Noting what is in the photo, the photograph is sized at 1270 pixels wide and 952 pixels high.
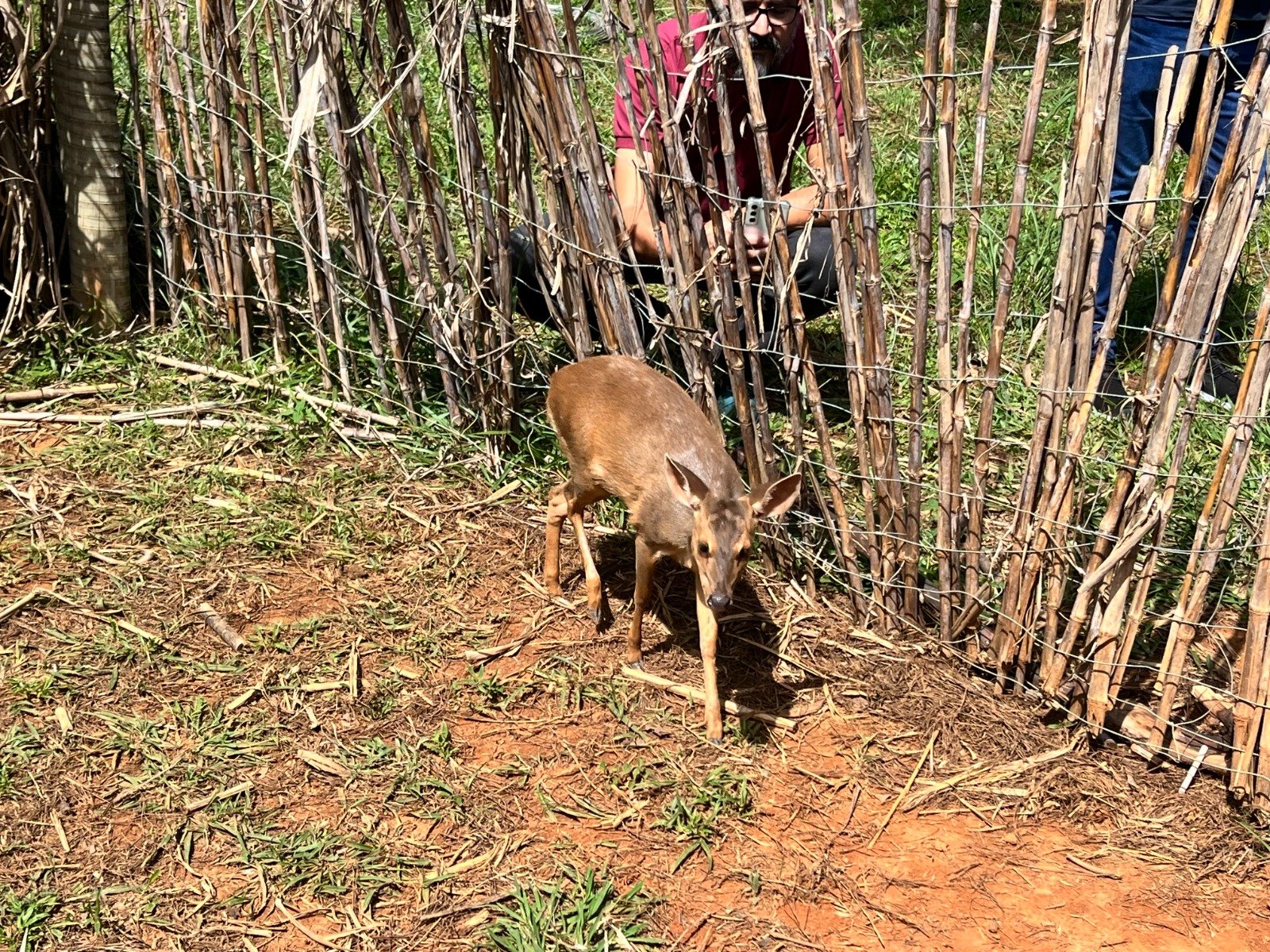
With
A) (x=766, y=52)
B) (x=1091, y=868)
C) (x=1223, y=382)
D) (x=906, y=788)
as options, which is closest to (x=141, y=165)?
(x=766, y=52)

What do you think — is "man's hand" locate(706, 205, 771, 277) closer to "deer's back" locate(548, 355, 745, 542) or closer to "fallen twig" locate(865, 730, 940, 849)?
"deer's back" locate(548, 355, 745, 542)

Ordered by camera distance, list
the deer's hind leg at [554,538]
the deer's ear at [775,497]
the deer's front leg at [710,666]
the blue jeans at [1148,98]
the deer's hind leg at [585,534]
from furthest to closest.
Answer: the blue jeans at [1148,98] → the deer's hind leg at [554,538] → the deer's hind leg at [585,534] → the deer's front leg at [710,666] → the deer's ear at [775,497]

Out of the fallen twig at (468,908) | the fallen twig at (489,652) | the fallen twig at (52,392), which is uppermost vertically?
the fallen twig at (52,392)

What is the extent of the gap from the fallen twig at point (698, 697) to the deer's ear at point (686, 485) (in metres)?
0.59

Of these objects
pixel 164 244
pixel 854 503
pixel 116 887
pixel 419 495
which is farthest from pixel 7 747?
pixel 854 503

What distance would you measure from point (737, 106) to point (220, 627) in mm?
2483

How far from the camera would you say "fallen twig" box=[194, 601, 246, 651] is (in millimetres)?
3949

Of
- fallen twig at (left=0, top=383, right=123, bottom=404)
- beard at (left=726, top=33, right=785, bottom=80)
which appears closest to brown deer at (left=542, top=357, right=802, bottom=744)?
beard at (left=726, top=33, right=785, bottom=80)

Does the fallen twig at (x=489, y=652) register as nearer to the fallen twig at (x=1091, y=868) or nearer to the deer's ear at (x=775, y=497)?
the deer's ear at (x=775, y=497)

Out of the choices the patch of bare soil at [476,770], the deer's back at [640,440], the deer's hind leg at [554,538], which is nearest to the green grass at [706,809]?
the patch of bare soil at [476,770]

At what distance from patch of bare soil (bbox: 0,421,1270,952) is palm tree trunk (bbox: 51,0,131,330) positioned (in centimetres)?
105

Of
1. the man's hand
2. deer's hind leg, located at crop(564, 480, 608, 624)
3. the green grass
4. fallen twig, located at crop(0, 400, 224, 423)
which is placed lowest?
the green grass

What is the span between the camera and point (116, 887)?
311 centimetres

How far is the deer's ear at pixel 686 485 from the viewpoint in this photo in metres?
3.58
